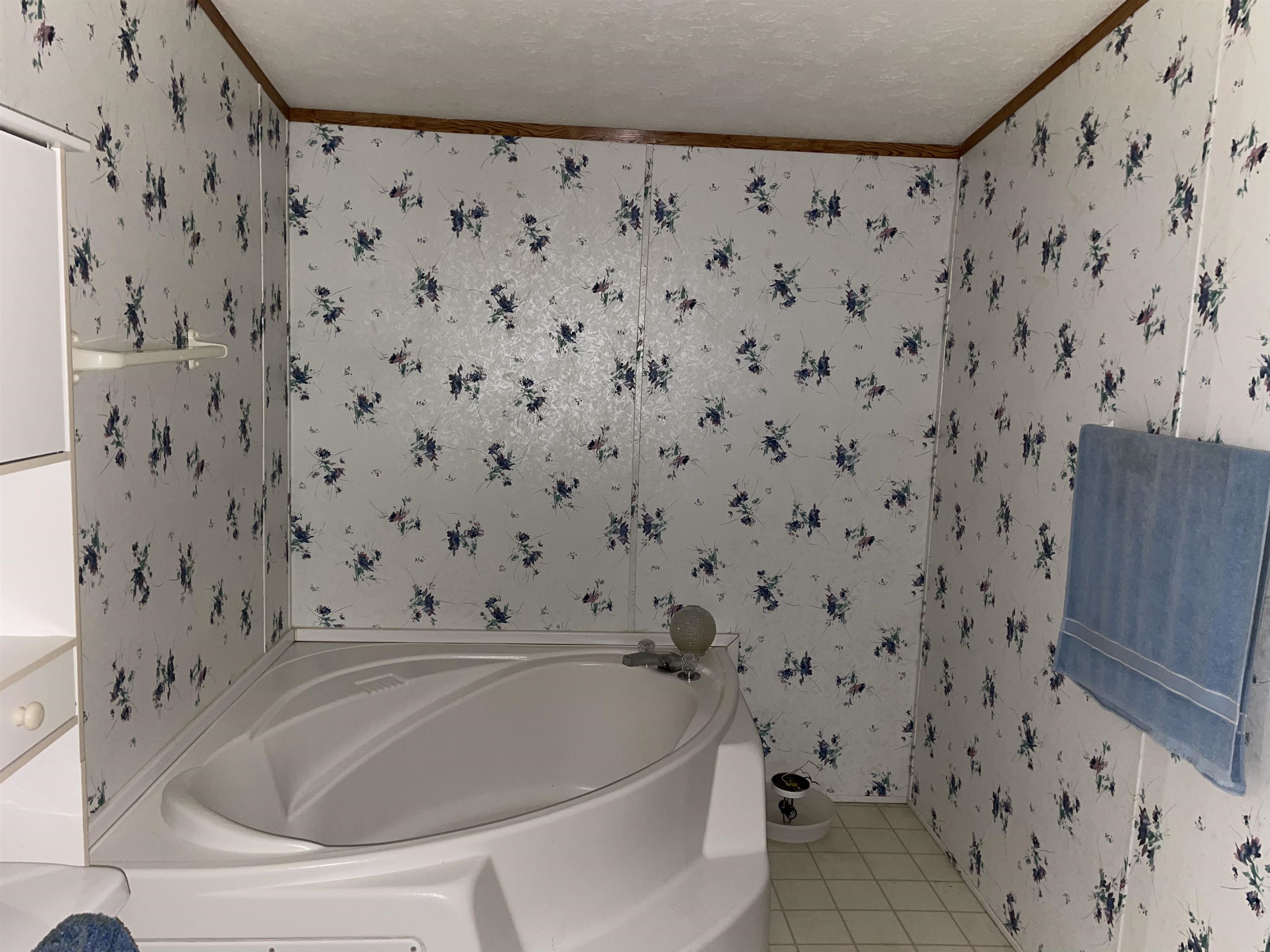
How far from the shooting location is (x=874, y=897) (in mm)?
2574

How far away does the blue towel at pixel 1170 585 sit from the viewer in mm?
1446

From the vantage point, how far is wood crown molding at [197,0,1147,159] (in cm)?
277

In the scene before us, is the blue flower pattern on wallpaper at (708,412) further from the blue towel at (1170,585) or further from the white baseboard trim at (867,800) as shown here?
the blue towel at (1170,585)

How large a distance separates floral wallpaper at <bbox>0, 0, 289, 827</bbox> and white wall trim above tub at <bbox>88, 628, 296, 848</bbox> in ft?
0.06

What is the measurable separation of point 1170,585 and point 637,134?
2.04 m

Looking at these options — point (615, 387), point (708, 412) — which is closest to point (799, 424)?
point (708, 412)

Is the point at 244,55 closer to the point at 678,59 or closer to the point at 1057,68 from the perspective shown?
the point at 678,59

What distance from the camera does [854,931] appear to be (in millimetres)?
→ 2412

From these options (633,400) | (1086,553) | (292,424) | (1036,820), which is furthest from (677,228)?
(1036,820)

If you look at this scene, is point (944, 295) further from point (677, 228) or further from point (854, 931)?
point (854, 931)

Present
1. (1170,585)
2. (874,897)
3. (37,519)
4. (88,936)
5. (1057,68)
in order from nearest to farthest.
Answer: (88,936) < (37,519) < (1170,585) < (1057,68) < (874,897)

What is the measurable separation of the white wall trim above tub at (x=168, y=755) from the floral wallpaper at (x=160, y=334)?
0.02m

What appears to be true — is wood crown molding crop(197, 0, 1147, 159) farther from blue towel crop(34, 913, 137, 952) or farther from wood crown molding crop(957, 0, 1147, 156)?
blue towel crop(34, 913, 137, 952)

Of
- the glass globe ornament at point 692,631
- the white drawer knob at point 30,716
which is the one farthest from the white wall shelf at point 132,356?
the glass globe ornament at point 692,631
